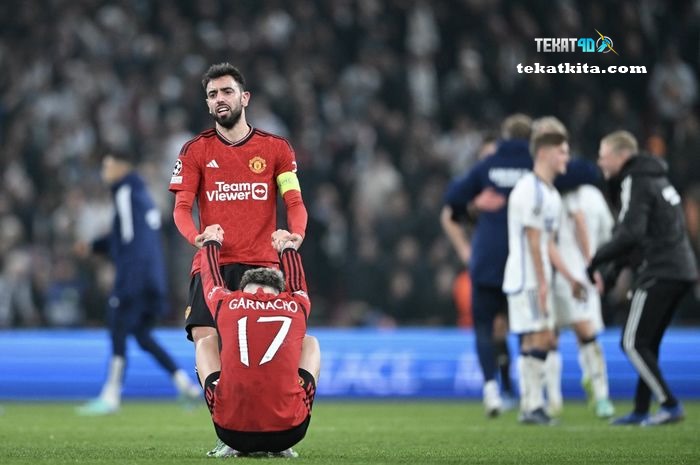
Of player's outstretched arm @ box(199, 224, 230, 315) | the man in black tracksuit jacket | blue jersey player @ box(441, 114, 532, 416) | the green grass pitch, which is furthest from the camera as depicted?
blue jersey player @ box(441, 114, 532, 416)

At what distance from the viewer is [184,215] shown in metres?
8.06

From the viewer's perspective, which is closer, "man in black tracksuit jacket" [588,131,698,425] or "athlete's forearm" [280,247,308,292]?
"athlete's forearm" [280,247,308,292]

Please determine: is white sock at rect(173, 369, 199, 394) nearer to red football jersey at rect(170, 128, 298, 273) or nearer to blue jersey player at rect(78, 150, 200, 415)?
blue jersey player at rect(78, 150, 200, 415)

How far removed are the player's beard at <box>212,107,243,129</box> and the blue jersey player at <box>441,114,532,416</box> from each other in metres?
4.01

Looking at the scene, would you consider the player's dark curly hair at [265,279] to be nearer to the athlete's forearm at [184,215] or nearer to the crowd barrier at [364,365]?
the athlete's forearm at [184,215]

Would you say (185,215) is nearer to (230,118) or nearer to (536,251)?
(230,118)

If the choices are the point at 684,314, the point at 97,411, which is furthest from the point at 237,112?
the point at 684,314

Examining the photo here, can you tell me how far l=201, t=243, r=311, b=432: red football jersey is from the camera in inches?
282

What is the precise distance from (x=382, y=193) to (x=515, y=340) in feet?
15.4

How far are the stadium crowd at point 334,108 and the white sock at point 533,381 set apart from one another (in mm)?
5913

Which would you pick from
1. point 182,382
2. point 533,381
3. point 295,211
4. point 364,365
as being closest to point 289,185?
point 295,211

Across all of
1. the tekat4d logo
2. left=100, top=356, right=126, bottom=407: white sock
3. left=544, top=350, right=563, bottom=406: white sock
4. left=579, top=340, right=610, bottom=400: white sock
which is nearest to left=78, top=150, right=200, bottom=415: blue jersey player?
left=100, top=356, right=126, bottom=407: white sock

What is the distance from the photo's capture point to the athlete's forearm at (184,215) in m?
7.97

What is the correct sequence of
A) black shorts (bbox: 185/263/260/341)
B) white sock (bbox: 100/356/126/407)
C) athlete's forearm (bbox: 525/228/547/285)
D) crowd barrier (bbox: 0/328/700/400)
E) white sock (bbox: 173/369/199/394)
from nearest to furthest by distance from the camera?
black shorts (bbox: 185/263/260/341) → athlete's forearm (bbox: 525/228/547/285) → white sock (bbox: 173/369/199/394) → white sock (bbox: 100/356/126/407) → crowd barrier (bbox: 0/328/700/400)
